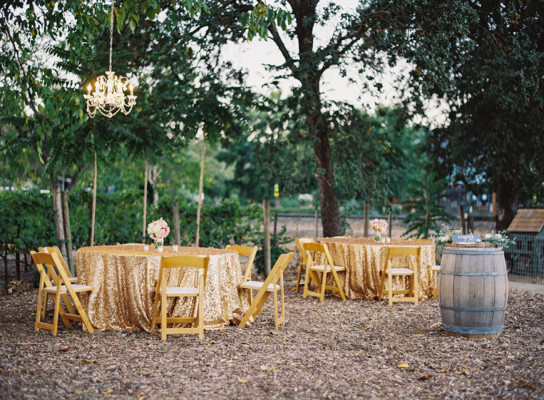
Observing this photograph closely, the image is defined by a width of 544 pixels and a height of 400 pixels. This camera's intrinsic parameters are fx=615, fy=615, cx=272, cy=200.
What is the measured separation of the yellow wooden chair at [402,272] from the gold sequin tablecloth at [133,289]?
10.2 ft

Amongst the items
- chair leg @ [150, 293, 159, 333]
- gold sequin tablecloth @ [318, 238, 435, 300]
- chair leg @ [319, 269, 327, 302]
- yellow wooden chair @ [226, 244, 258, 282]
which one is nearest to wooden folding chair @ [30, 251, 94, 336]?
chair leg @ [150, 293, 159, 333]

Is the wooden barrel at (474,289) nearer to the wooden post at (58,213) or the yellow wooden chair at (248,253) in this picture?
the yellow wooden chair at (248,253)

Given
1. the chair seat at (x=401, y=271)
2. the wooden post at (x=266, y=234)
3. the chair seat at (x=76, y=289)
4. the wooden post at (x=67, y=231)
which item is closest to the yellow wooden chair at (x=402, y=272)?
the chair seat at (x=401, y=271)

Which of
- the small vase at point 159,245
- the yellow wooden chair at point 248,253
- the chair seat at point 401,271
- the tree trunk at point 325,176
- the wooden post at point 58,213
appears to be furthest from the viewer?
the tree trunk at point 325,176

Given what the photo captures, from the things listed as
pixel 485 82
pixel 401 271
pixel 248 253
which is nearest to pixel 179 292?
pixel 248 253

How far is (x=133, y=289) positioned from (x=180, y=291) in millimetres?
605

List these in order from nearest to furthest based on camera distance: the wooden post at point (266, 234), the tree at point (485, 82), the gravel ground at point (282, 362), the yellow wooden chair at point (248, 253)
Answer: the gravel ground at point (282, 362), the yellow wooden chair at point (248, 253), the tree at point (485, 82), the wooden post at point (266, 234)

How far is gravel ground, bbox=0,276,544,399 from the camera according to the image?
15.6 ft

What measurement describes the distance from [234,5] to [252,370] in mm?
8357

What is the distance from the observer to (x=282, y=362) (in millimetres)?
5660

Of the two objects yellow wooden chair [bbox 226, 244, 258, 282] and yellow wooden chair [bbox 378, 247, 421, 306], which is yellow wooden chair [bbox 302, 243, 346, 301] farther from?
yellow wooden chair [bbox 226, 244, 258, 282]

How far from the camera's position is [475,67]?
38.4 ft

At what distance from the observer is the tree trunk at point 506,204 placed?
48.6 ft

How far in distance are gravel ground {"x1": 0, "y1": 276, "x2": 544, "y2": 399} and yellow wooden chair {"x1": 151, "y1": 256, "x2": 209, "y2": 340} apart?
6.1 inches
